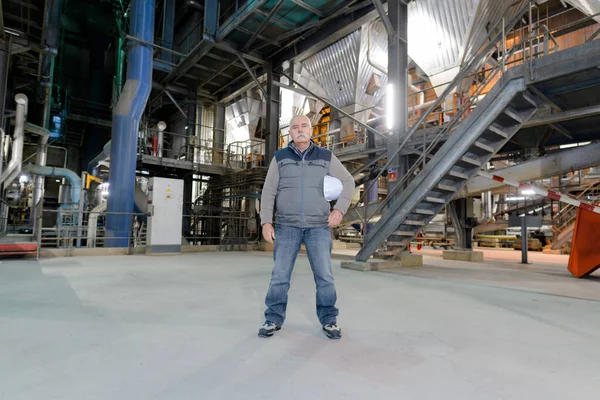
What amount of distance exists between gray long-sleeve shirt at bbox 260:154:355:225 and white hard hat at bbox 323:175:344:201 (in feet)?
0.34

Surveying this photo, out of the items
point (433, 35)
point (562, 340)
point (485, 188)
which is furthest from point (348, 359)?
point (433, 35)

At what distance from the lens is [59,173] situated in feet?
44.0

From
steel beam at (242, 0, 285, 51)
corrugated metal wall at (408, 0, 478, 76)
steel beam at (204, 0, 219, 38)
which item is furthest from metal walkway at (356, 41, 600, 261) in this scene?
steel beam at (204, 0, 219, 38)

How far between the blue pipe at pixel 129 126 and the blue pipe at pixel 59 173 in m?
4.54

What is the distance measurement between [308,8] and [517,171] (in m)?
6.43

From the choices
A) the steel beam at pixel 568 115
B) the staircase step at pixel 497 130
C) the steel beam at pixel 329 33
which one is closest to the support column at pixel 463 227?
the steel beam at pixel 568 115

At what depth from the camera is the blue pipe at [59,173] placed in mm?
12859

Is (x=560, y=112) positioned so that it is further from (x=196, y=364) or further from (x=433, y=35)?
(x=196, y=364)

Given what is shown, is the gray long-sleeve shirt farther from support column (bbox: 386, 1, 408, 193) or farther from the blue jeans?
support column (bbox: 386, 1, 408, 193)

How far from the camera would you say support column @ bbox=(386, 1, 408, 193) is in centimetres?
739

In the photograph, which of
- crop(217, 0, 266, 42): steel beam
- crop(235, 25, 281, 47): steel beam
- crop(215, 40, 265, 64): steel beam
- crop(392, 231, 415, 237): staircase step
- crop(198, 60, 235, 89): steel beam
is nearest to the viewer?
crop(392, 231, 415, 237): staircase step

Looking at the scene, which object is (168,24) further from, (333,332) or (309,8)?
(333,332)

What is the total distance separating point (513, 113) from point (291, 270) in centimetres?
476

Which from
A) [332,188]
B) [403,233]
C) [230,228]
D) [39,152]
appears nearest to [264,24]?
[230,228]
